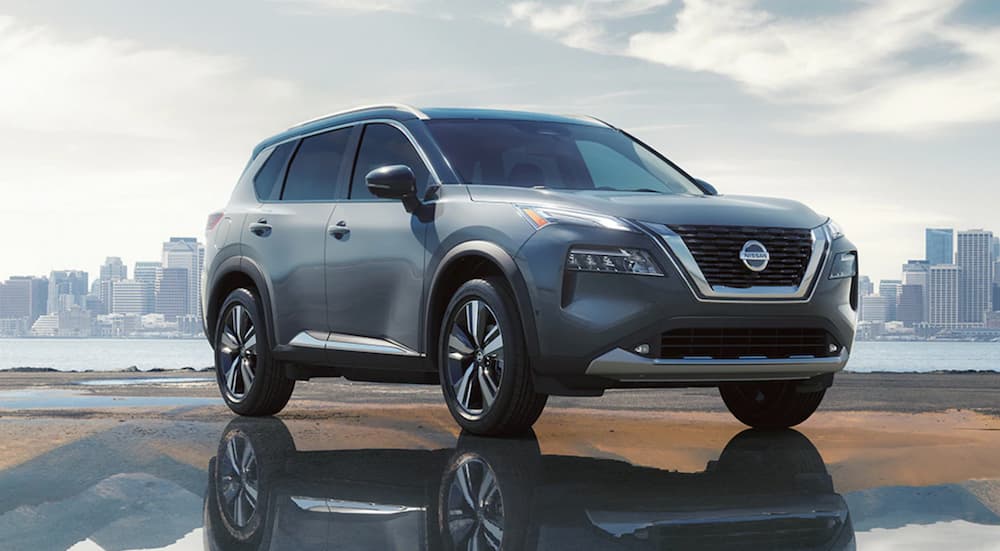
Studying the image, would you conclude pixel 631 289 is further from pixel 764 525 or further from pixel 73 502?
pixel 73 502

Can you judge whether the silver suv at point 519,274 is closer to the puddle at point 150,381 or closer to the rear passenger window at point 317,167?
the rear passenger window at point 317,167

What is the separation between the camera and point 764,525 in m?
4.48

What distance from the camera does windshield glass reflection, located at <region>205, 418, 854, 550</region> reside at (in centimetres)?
427

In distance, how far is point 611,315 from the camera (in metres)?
6.53

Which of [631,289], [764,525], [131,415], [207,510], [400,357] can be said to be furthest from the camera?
[131,415]

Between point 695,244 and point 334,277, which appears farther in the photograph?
point 334,277

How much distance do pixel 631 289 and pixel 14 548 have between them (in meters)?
3.35

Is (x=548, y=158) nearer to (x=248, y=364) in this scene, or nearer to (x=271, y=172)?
(x=271, y=172)

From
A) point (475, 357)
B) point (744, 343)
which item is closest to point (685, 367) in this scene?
point (744, 343)

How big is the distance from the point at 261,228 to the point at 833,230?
13.2ft

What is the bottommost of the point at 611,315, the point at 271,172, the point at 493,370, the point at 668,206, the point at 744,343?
the point at 493,370

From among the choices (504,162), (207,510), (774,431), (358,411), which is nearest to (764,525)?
(207,510)

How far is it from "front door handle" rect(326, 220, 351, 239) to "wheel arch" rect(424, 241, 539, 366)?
104cm

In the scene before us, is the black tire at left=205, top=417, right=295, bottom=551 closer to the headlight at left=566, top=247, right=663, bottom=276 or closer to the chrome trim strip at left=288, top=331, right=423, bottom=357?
the chrome trim strip at left=288, top=331, right=423, bottom=357
